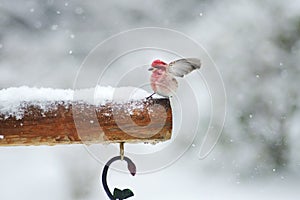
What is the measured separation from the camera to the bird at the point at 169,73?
50cm

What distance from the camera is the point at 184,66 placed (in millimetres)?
496

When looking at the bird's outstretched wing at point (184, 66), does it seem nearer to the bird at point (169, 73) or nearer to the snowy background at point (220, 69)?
the bird at point (169, 73)

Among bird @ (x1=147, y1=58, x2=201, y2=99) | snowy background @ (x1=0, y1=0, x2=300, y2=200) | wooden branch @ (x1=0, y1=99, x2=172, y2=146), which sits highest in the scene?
snowy background @ (x1=0, y1=0, x2=300, y2=200)

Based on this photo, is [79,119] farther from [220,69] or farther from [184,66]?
[220,69]

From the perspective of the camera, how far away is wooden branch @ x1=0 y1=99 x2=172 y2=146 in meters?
0.48

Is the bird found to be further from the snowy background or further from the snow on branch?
the snowy background

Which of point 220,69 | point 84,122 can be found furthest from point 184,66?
point 220,69

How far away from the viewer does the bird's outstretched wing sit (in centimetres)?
49

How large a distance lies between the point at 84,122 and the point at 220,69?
1911 mm

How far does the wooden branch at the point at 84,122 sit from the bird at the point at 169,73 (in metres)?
0.03

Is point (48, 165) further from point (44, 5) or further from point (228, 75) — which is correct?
point (228, 75)

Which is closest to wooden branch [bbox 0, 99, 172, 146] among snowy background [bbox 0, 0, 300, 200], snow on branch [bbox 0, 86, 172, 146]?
snow on branch [bbox 0, 86, 172, 146]

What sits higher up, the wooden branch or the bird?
the bird

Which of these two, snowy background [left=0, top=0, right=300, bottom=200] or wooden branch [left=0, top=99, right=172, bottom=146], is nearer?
wooden branch [left=0, top=99, right=172, bottom=146]
